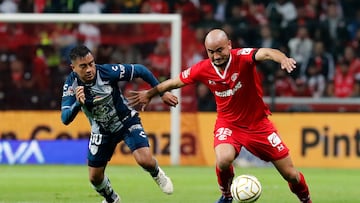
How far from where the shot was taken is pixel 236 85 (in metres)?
10.4

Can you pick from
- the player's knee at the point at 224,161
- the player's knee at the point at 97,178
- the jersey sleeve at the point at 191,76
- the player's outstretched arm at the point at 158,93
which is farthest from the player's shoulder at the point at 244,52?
the player's knee at the point at 97,178

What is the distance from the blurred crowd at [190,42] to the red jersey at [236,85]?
29.5 feet

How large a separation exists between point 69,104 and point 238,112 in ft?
6.11

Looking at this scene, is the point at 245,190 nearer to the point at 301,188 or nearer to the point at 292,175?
the point at 292,175

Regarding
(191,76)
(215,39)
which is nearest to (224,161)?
(191,76)

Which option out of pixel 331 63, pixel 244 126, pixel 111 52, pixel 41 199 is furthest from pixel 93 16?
pixel 244 126

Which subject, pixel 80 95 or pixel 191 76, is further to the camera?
pixel 191 76

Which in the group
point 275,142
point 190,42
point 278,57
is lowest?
point 190,42

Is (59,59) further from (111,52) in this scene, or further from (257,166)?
(257,166)

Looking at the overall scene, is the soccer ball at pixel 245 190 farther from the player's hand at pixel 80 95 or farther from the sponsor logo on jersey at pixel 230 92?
the player's hand at pixel 80 95

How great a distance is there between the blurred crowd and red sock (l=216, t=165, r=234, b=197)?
888 centimetres

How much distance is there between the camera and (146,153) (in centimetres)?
1100

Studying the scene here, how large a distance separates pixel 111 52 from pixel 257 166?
3.78 meters

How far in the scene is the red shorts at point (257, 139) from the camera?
34.0 feet
